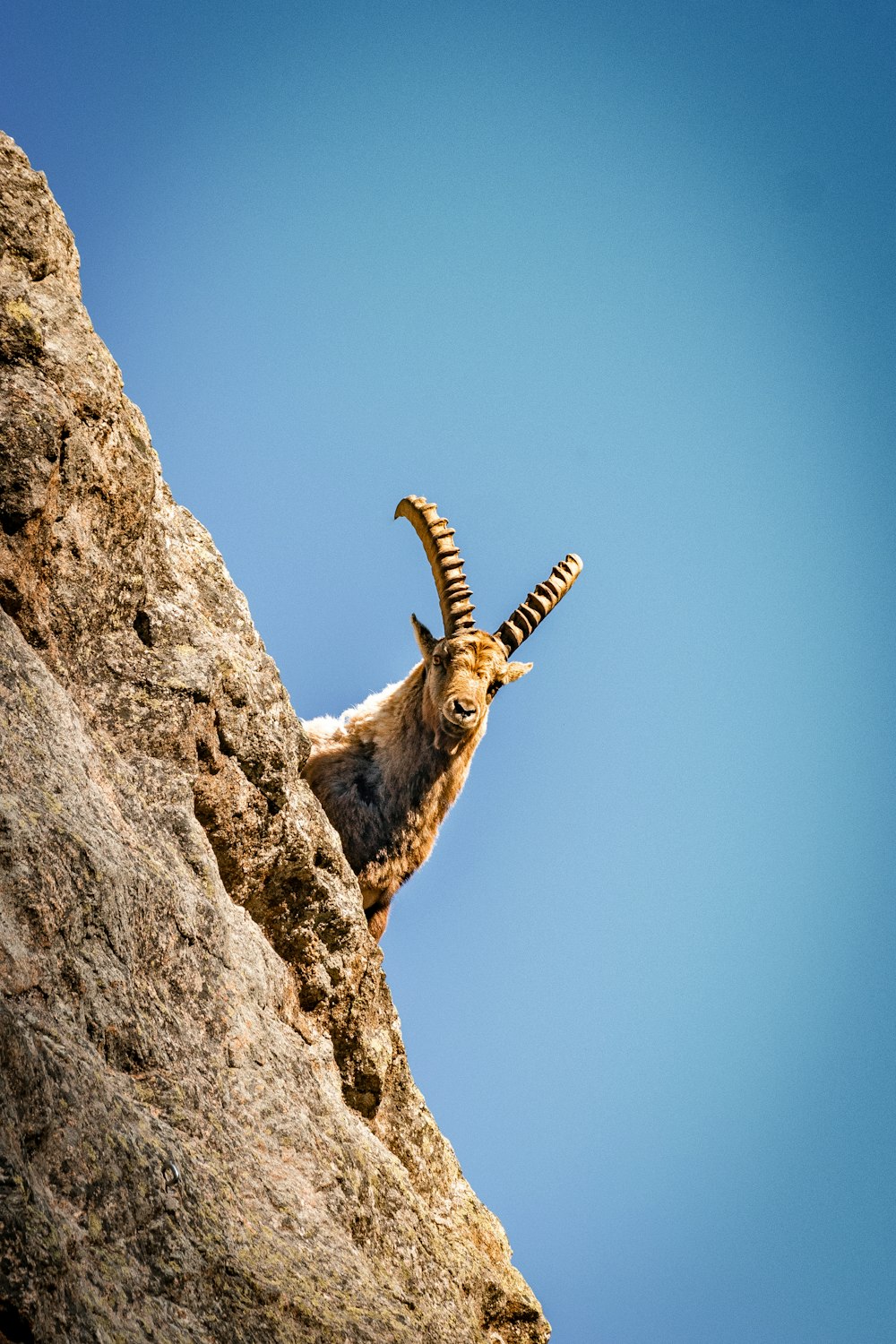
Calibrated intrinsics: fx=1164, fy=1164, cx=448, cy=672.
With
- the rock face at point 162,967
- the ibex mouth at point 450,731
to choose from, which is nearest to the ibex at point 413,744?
the ibex mouth at point 450,731

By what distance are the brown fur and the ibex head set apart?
0.5 inches

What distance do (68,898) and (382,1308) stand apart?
2325 mm

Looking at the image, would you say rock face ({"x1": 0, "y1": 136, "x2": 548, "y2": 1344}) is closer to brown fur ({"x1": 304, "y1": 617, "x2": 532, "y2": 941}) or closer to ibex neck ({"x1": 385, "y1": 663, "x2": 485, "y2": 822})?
brown fur ({"x1": 304, "y1": 617, "x2": 532, "y2": 941})

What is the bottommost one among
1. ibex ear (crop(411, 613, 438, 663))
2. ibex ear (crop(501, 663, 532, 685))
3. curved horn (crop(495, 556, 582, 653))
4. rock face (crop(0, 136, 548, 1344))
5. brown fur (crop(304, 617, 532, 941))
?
rock face (crop(0, 136, 548, 1344))

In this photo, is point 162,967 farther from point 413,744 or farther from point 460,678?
point 460,678

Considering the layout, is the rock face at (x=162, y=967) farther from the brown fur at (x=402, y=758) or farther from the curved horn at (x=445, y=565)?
the curved horn at (x=445, y=565)

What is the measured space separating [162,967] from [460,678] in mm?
6782

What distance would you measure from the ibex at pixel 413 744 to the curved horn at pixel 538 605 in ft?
0.09

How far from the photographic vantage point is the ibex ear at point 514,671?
41.7 feet

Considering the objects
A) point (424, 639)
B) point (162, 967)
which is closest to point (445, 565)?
point (424, 639)

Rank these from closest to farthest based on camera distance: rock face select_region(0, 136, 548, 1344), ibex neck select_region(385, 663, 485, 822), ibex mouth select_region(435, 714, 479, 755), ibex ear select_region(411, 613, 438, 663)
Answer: rock face select_region(0, 136, 548, 1344) → ibex neck select_region(385, 663, 485, 822) → ibex mouth select_region(435, 714, 479, 755) → ibex ear select_region(411, 613, 438, 663)

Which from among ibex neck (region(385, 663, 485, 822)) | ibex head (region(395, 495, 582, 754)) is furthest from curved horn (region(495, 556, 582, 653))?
ibex neck (region(385, 663, 485, 822))

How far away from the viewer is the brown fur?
1060cm

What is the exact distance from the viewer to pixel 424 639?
12570mm
